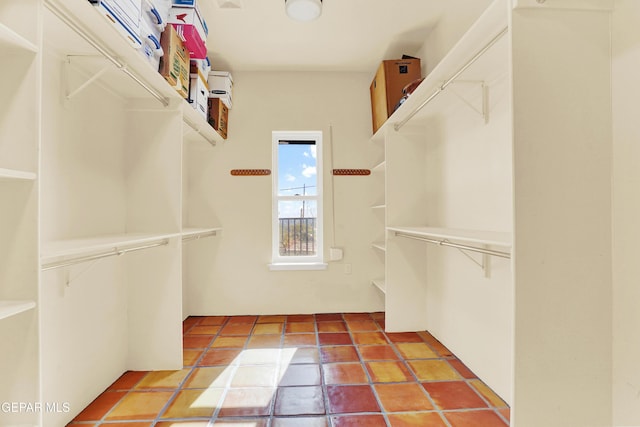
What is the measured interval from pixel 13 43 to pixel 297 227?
261 cm

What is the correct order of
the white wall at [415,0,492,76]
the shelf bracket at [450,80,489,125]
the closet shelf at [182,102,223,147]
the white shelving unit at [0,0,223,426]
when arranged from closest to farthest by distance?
the white shelving unit at [0,0,223,426], the shelf bracket at [450,80,489,125], the white wall at [415,0,492,76], the closet shelf at [182,102,223,147]

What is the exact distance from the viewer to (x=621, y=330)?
1.06 metres

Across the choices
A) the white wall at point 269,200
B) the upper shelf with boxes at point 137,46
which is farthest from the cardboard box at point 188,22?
the white wall at point 269,200

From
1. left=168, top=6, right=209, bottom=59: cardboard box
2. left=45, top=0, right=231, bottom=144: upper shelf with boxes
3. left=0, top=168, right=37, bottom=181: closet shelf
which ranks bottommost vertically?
left=0, top=168, right=37, bottom=181: closet shelf

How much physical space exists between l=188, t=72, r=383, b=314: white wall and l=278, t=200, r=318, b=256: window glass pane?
0.19m

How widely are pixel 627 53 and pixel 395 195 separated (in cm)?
172

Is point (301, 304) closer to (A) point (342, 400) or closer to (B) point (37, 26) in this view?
(A) point (342, 400)

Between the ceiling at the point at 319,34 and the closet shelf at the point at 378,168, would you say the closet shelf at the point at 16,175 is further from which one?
the closet shelf at the point at 378,168

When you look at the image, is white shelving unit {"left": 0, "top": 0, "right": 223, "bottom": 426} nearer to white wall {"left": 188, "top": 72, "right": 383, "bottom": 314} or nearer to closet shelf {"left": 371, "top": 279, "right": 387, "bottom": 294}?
white wall {"left": 188, "top": 72, "right": 383, "bottom": 314}

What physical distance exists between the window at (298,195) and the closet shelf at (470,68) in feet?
3.79

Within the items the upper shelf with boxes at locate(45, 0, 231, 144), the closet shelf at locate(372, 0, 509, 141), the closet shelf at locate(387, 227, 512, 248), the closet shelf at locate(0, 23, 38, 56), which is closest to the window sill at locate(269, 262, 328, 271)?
the closet shelf at locate(387, 227, 512, 248)

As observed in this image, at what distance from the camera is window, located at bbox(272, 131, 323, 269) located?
10.9 feet

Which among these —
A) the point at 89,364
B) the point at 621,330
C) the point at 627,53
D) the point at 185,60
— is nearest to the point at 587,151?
the point at 627,53

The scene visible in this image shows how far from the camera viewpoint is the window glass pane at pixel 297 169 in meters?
3.34
